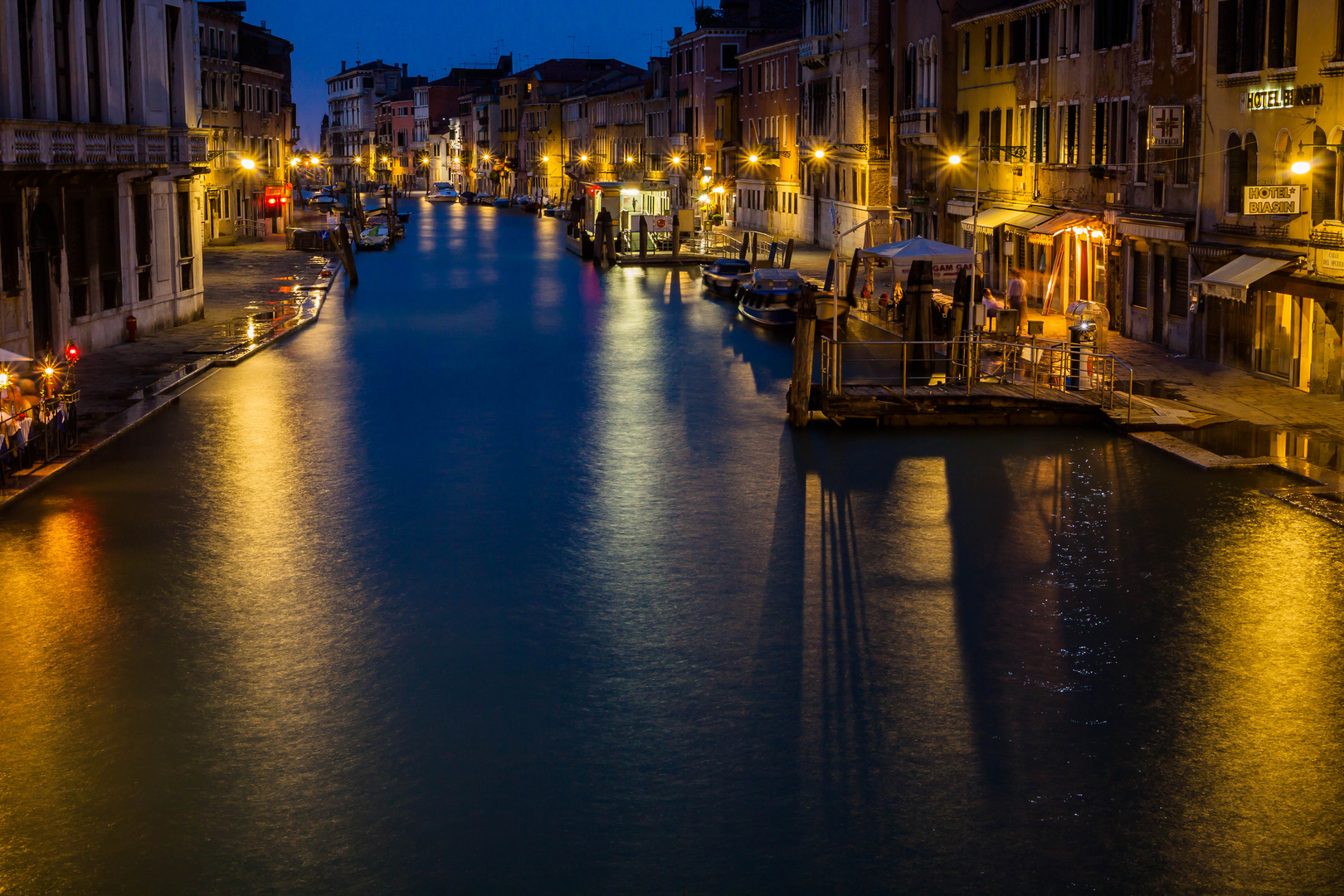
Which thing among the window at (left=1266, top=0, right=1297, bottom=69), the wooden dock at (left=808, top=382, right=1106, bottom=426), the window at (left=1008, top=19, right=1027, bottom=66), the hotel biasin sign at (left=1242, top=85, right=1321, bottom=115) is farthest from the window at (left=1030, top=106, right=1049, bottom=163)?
the wooden dock at (left=808, top=382, right=1106, bottom=426)

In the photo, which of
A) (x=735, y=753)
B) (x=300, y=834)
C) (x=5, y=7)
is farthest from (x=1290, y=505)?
(x=5, y=7)

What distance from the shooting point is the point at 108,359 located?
31234 millimetres

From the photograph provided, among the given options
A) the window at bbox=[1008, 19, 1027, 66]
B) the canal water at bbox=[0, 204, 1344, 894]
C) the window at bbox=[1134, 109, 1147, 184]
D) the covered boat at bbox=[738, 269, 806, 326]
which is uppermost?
the window at bbox=[1008, 19, 1027, 66]

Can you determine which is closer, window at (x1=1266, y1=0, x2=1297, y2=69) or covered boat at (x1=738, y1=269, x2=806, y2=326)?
window at (x1=1266, y1=0, x2=1297, y2=69)

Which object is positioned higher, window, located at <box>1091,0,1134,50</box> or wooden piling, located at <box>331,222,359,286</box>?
window, located at <box>1091,0,1134,50</box>

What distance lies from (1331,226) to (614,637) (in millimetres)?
16459

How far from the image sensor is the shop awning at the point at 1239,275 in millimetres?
25406

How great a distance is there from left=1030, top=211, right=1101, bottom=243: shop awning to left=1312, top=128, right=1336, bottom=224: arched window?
33.5 feet

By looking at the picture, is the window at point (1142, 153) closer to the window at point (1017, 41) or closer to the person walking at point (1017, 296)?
the person walking at point (1017, 296)

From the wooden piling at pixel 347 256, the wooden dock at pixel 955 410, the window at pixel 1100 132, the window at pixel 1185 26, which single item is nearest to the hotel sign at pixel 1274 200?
the wooden dock at pixel 955 410

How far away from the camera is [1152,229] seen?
102 feet

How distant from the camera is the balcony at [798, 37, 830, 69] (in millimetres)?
64375

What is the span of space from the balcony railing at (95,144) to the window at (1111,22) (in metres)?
22.9

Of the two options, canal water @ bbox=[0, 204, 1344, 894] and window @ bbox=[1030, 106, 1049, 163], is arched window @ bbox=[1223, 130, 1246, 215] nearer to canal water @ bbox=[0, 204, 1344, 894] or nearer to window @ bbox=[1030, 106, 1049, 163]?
canal water @ bbox=[0, 204, 1344, 894]
